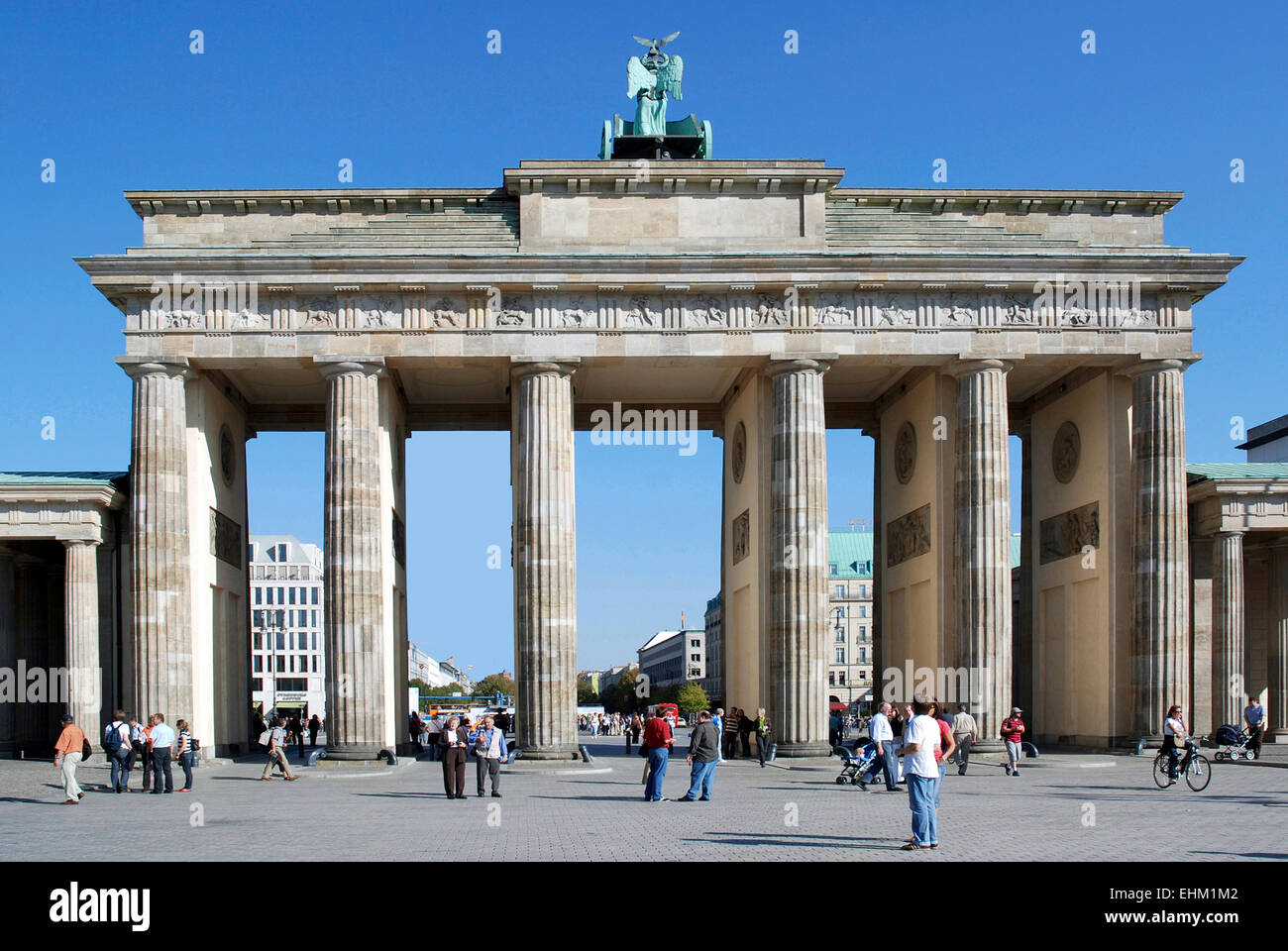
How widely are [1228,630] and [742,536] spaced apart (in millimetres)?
14339

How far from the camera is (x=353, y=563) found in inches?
1419

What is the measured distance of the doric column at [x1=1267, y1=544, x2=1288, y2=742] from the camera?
137 feet

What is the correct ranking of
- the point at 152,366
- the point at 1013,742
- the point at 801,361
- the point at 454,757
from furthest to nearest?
1. the point at 801,361
2. the point at 152,366
3. the point at 1013,742
4. the point at 454,757

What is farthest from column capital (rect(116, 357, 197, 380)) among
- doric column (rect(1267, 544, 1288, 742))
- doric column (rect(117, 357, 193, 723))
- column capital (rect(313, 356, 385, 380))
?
doric column (rect(1267, 544, 1288, 742))

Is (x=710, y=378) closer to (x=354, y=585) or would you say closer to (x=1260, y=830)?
(x=354, y=585)

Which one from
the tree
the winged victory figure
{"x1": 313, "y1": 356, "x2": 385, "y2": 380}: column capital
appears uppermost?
the winged victory figure

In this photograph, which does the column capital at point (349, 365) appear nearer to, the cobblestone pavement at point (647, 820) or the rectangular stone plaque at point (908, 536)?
the cobblestone pavement at point (647, 820)

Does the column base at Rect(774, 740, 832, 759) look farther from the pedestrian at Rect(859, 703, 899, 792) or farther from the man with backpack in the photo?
the man with backpack

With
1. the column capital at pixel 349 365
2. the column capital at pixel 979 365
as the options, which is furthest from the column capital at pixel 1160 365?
the column capital at pixel 349 365

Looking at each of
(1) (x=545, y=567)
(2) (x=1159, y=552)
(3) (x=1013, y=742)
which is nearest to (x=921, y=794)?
(3) (x=1013, y=742)

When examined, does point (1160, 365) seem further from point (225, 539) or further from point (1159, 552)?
point (225, 539)

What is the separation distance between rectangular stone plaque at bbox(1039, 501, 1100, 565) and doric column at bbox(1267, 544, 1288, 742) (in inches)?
276

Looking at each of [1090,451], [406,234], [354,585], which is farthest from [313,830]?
[1090,451]

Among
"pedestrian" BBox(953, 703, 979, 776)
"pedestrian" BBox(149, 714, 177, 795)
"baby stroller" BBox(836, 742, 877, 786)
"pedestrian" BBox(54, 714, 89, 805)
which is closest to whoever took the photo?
"pedestrian" BBox(54, 714, 89, 805)
